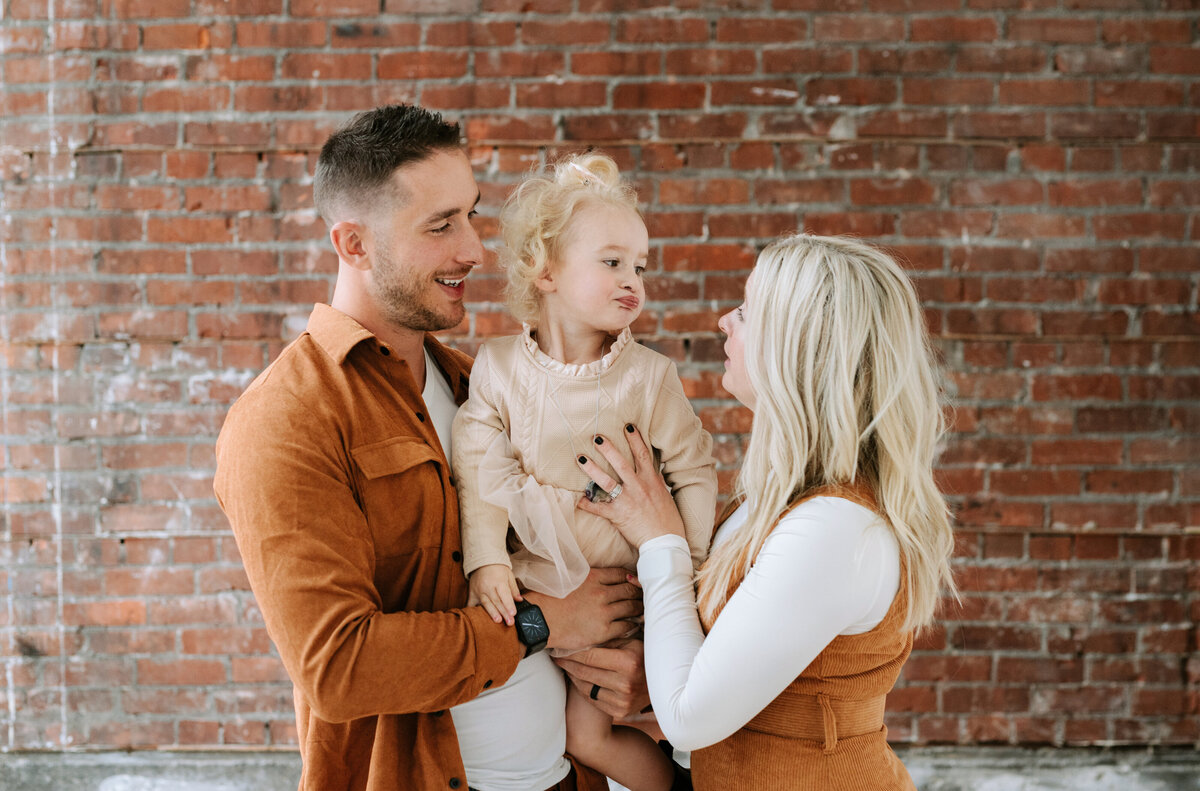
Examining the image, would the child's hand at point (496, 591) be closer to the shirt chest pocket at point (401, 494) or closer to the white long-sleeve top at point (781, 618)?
the shirt chest pocket at point (401, 494)

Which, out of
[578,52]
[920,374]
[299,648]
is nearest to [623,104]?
[578,52]

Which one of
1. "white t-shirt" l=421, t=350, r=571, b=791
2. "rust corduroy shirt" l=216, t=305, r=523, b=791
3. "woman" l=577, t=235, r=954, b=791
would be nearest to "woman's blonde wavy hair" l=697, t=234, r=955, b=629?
"woman" l=577, t=235, r=954, b=791

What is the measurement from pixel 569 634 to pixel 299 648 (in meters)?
0.49

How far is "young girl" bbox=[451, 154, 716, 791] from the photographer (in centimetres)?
161

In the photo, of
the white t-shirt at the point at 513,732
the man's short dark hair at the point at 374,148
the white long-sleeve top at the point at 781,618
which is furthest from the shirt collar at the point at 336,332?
the white long-sleeve top at the point at 781,618

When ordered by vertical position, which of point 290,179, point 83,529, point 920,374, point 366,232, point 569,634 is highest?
point 290,179

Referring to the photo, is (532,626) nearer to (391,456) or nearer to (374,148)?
(391,456)

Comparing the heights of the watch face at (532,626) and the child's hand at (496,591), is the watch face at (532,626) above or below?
below

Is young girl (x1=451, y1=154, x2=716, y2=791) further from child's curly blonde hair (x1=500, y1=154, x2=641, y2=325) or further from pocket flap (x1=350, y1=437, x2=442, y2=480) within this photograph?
pocket flap (x1=350, y1=437, x2=442, y2=480)

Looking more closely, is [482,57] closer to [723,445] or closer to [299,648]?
[723,445]

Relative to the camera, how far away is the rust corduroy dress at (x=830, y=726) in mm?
1396

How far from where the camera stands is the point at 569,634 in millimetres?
1567

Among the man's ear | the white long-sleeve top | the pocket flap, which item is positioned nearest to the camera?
the white long-sleeve top

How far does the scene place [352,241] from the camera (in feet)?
5.67
